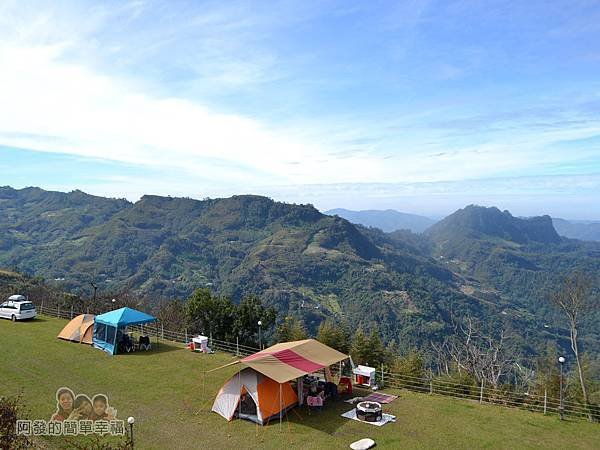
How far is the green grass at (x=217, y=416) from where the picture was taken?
498 inches

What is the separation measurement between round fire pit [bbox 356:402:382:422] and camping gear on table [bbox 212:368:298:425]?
230 cm

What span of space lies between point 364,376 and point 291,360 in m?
4.11

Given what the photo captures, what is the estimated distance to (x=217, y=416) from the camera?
47.0ft

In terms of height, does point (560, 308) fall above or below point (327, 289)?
above

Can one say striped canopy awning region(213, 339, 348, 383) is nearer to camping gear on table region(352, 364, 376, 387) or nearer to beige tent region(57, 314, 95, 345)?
camping gear on table region(352, 364, 376, 387)

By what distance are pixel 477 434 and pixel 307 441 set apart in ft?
17.2

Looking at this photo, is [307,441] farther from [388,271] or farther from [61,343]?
[388,271]

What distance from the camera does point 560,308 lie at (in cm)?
2475

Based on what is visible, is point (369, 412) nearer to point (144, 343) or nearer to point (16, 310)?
point (144, 343)

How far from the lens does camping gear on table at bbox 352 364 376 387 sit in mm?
17516

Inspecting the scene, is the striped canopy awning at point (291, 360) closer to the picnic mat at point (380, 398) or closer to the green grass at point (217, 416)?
the green grass at point (217, 416)

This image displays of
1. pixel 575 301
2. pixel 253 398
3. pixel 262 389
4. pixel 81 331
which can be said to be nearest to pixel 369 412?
pixel 262 389

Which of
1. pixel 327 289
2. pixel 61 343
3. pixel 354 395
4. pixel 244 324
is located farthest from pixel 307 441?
pixel 327 289

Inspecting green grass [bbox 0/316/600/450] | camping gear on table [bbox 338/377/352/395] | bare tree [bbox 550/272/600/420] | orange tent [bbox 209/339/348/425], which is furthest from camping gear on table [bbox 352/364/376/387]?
bare tree [bbox 550/272/600/420]
